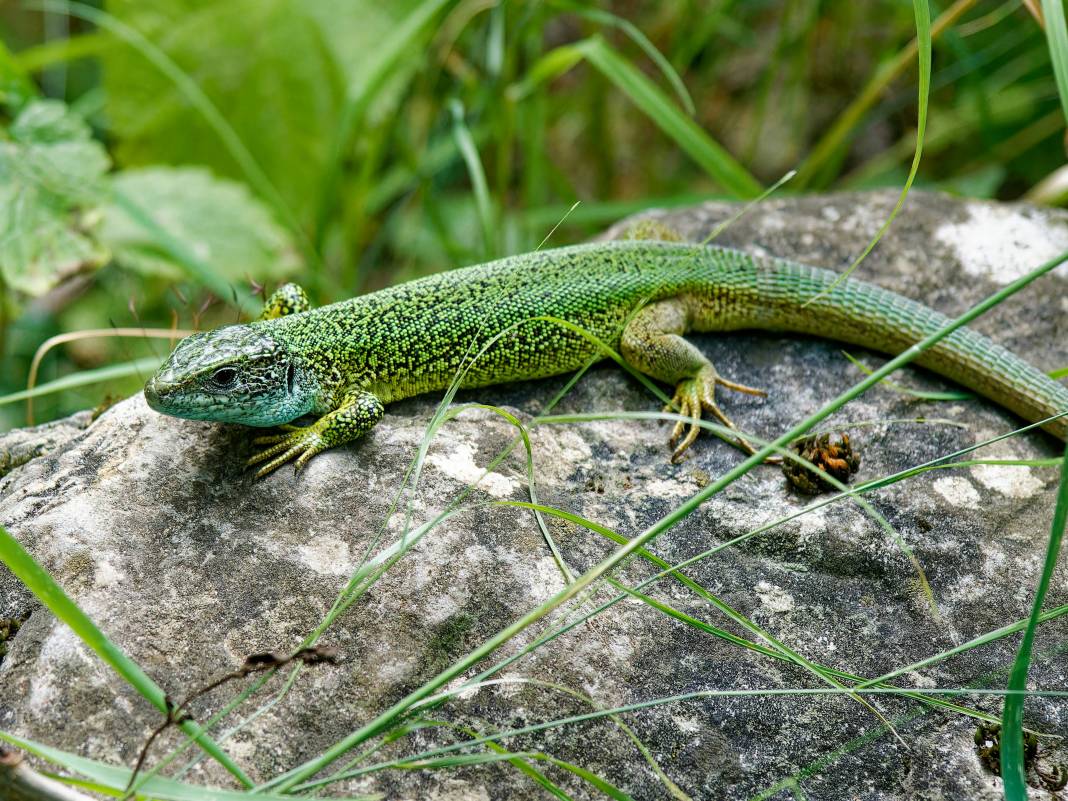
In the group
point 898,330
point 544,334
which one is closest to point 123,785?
point 544,334

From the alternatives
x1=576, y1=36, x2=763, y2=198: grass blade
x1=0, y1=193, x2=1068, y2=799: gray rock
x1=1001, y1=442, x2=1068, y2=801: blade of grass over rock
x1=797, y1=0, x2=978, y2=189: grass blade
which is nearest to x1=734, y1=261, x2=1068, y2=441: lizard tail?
x1=0, y1=193, x2=1068, y2=799: gray rock

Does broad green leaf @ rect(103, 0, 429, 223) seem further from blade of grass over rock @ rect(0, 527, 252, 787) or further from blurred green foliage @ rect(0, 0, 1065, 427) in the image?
blade of grass over rock @ rect(0, 527, 252, 787)

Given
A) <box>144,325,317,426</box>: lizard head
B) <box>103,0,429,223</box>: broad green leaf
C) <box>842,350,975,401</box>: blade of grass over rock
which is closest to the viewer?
<box>144,325,317,426</box>: lizard head

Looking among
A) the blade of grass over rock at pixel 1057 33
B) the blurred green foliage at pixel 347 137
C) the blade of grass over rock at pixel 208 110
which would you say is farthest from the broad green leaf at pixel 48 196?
the blade of grass over rock at pixel 1057 33

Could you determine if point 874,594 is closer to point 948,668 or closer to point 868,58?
point 948,668

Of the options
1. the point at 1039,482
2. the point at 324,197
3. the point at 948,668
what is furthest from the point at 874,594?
the point at 324,197

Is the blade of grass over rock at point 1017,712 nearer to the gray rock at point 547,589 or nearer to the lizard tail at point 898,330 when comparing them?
the gray rock at point 547,589

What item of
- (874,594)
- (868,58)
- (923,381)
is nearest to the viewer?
(874,594)

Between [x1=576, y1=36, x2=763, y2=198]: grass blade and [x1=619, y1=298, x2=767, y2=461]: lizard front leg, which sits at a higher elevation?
[x1=576, y1=36, x2=763, y2=198]: grass blade
